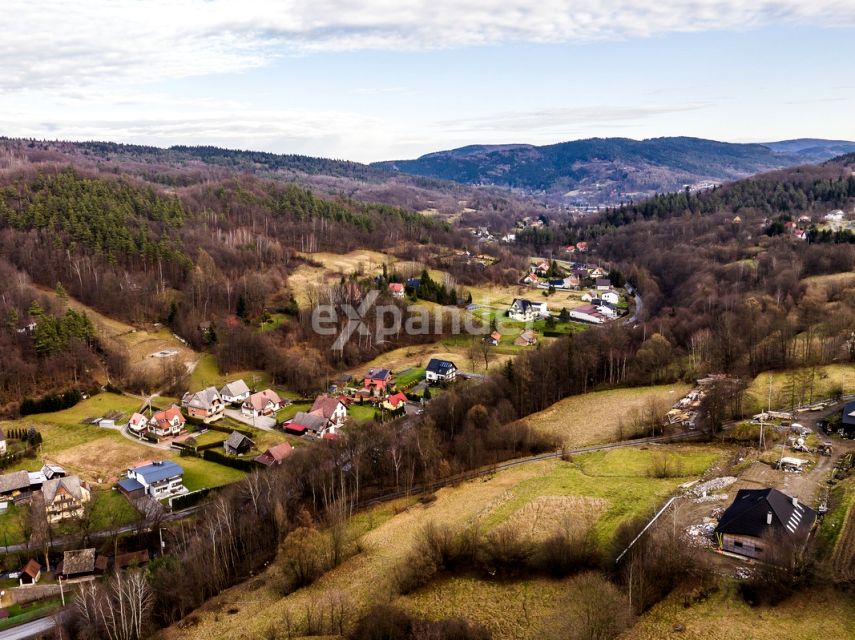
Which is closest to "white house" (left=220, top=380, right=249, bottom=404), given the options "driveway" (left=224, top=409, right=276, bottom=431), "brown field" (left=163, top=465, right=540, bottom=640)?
"driveway" (left=224, top=409, right=276, bottom=431)

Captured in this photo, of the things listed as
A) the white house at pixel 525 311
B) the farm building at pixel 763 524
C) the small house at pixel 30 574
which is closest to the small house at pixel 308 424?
the small house at pixel 30 574

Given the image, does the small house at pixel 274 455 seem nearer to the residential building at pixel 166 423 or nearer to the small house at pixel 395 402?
the residential building at pixel 166 423

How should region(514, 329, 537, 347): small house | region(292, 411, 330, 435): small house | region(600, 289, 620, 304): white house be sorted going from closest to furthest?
1. region(292, 411, 330, 435): small house
2. region(514, 329, 537, 347): small house
3. region(600, 289, 620, 304): white house

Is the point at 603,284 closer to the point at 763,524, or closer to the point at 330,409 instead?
the point at 330,409

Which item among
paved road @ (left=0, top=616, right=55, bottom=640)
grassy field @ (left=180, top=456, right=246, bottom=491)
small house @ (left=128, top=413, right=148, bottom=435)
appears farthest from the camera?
small house @ (left=128, top=413, right=148, bottom=435)

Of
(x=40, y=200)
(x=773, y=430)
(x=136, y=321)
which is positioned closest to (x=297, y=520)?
(x=773, y=430)

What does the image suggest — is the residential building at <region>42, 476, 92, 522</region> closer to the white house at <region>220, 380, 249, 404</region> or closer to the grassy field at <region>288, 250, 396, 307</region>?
the white house at <region>220, 380, 249, 404</region>
